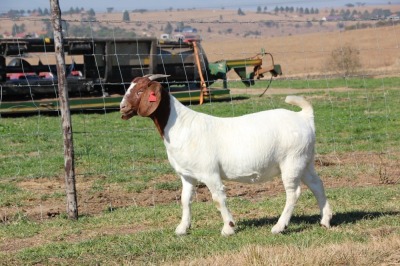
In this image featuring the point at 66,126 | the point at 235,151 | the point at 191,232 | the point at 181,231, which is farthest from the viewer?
the point at 66,126

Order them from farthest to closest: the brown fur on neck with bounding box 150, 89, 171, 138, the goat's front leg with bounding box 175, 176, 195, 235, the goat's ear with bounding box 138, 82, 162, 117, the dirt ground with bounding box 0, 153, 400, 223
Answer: the dirt ground with bounding box 0, 153, 400, 223, the goat's front leg with bounding box 175, 176, 195, 235, the brown fur on neck with bounding box 150, 89, 171, 138, the goat's ear with bounding box 138, 82, 162, 117

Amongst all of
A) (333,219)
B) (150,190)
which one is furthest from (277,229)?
(150,190)

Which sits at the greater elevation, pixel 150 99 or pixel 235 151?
pixel 150 99

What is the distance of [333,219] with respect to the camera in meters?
8.77

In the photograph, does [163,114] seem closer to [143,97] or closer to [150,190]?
[143,97]

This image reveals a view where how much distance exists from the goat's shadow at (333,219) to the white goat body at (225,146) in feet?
1.89

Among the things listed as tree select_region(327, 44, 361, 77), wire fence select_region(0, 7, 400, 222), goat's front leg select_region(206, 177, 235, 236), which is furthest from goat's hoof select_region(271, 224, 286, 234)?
tree select_region(327, 44, 361, 77)

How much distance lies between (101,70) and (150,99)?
1593 cm

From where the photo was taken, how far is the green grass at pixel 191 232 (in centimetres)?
737

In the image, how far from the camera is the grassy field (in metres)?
7.18

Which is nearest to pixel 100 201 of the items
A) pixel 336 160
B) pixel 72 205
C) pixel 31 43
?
pixel 72 205

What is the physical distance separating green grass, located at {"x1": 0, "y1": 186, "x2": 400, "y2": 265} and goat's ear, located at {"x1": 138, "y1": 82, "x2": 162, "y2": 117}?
121 cm

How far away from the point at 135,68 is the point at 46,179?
12.0 m

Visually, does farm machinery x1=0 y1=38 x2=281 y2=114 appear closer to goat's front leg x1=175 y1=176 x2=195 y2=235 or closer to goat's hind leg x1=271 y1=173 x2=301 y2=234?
goat's front leg x1=175 y1=176 x2=195 y2=235
